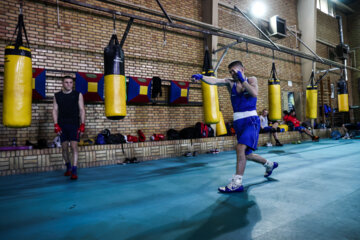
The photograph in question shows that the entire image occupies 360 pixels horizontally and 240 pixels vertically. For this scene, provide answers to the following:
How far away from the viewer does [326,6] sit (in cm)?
1435

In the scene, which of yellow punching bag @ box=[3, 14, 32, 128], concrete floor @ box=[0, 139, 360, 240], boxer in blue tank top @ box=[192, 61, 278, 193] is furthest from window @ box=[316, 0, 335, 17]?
yellow punching bag @ box=[3, 14, 32, 128]

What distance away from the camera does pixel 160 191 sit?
10.0 feet

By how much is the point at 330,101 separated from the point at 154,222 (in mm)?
14397

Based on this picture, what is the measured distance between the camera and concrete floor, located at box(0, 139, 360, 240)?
1.78 meters

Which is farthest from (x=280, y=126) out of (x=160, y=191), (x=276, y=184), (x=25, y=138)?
(x=25, y=138)

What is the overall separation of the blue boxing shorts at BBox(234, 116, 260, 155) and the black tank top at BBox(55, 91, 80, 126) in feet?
8.99

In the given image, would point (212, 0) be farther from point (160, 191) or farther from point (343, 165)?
point (160, 191)

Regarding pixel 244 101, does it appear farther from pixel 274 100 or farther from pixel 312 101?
pixel 312 101

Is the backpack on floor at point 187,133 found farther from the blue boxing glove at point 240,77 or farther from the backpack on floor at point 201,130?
the blue boxing glove at point 240,77

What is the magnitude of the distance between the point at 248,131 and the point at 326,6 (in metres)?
15.6

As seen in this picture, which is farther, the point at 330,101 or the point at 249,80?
the point at 330,101

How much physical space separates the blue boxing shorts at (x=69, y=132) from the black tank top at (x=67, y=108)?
0.06 meters

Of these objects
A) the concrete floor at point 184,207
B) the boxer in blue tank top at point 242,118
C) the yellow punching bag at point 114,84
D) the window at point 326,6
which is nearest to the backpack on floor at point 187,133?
the concrete floor at point 184,207

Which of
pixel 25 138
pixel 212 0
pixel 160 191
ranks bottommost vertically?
pixel 160 191
